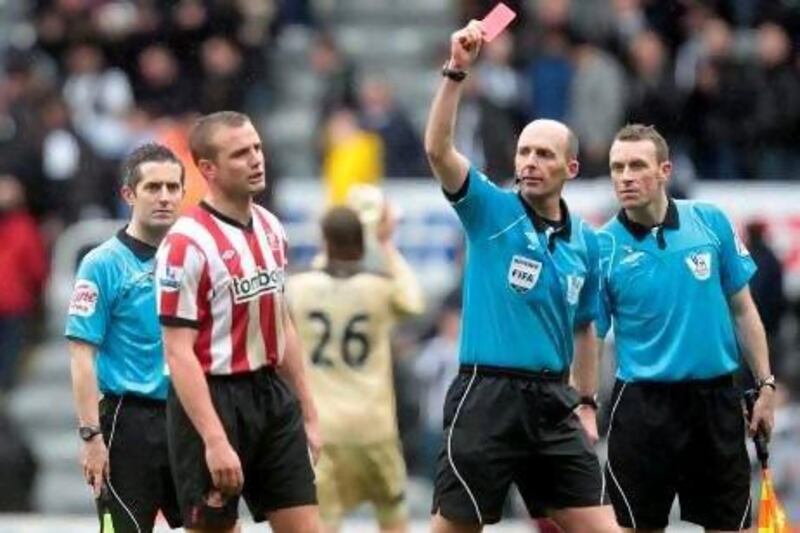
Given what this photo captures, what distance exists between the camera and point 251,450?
11523mm

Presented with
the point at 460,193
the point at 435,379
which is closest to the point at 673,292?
the point at 460,193

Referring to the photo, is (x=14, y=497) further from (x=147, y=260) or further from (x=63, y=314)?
(x=147, y=260)

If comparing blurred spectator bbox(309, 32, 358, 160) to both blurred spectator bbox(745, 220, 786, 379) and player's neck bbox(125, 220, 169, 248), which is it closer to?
blurred spectator bbox(745, 220, 786, 379)

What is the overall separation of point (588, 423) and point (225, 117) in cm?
238

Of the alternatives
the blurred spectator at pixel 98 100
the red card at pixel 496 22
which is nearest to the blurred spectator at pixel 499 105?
the blurred spectator at pixel 98 100

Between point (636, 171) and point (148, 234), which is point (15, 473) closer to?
point (148, 234)

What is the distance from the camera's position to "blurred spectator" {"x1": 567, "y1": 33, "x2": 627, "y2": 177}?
22.6 meters

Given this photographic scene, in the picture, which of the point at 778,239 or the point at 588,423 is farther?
the point at 778,239

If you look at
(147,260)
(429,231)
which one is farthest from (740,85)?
(147,260)

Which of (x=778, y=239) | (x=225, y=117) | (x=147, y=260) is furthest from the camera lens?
(x=778, y=239)

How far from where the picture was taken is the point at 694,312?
1306cm

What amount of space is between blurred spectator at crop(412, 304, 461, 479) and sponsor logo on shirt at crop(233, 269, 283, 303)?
331 inches

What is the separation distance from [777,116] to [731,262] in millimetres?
9098

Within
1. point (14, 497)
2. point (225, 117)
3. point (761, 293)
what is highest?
point (225, 117)
